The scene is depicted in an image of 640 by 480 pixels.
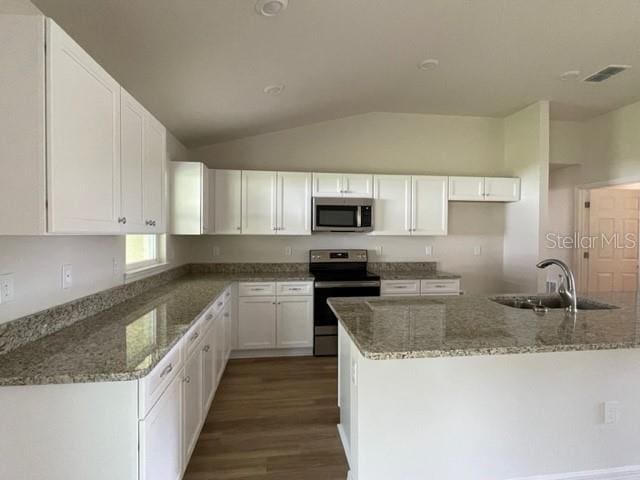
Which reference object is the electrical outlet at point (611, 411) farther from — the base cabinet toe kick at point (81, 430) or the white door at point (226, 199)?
the white door at point (226, 199)

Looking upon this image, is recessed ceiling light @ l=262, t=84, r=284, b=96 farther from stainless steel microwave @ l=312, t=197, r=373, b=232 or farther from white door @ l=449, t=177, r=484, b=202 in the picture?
white door @ l=449, t=177, r=484, b=202

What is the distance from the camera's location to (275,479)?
1.84 m

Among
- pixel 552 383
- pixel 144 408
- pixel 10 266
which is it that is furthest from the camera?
pixel 552 383

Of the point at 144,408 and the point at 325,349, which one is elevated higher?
the point at 144,408

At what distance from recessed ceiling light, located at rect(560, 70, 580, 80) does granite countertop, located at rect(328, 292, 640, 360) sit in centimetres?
222

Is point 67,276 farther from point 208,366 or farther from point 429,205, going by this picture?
point 429,205

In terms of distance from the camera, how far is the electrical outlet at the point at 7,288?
4.39 feet

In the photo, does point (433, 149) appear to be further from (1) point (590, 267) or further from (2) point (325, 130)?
(1) point (590, 267)

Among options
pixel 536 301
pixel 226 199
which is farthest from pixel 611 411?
pixel 226 199

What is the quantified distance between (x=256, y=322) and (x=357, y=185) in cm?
192

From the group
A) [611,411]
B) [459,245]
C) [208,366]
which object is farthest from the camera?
[459,245]

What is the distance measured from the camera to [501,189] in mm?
4098

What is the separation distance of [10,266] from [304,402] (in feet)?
6.89

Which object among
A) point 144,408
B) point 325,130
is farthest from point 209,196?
point 144,408
